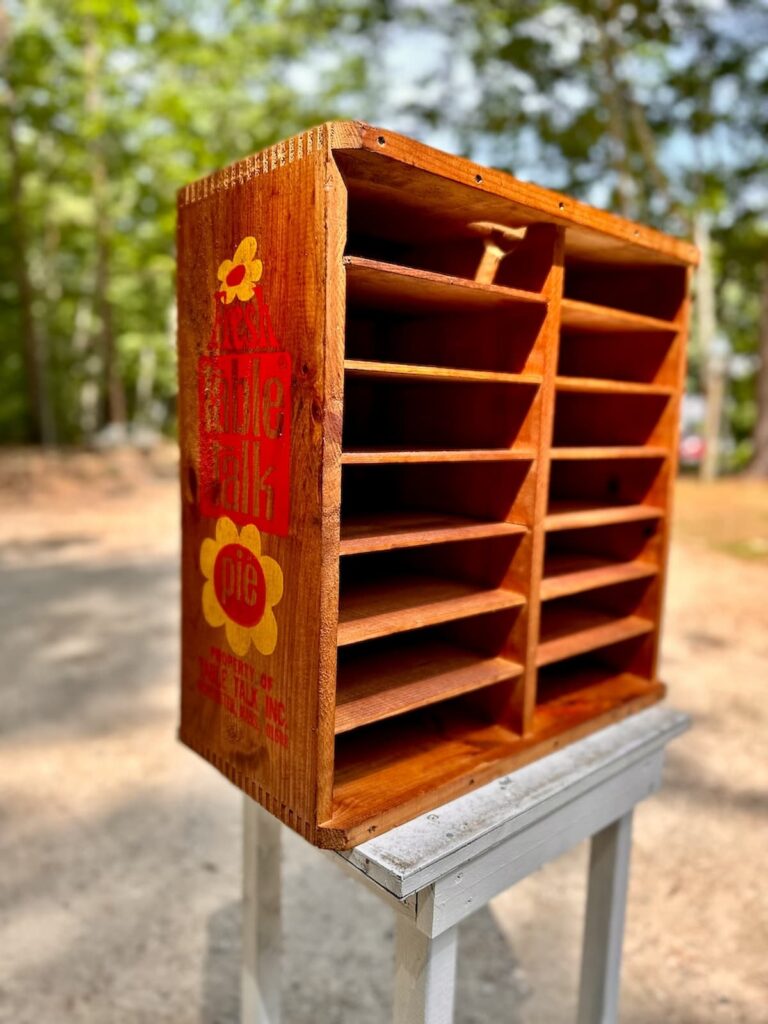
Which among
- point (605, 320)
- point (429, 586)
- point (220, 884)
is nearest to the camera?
point (429, 586)

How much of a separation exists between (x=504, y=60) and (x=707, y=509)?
226 inches

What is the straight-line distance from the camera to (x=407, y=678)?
4.24 ft

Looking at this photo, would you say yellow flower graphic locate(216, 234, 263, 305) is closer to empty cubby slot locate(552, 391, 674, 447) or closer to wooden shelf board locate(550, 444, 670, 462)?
wooden shelf board locate(550, 444, 670, 462)

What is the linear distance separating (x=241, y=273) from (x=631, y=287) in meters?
0.98

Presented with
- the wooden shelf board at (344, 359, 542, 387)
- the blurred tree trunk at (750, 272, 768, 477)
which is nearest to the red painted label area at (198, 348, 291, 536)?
the wooden shelf board at (344, 359, 542, 387)

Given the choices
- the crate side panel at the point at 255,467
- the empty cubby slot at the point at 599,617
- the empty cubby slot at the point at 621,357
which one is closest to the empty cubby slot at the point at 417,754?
the crate side panel at the point at 255,467

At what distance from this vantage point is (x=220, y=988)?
2236mm

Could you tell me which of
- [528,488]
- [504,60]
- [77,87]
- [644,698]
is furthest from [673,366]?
[77,87]

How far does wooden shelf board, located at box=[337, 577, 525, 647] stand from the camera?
3.78 feet

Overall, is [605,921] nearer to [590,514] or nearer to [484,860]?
[484,860]

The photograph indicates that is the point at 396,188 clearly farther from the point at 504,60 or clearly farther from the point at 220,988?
the point at 504,60

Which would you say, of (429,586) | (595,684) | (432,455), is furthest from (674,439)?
(432,455)

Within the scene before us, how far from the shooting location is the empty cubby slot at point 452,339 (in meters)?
1.33

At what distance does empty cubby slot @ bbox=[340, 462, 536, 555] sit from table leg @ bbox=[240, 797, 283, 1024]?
0.66 metres
